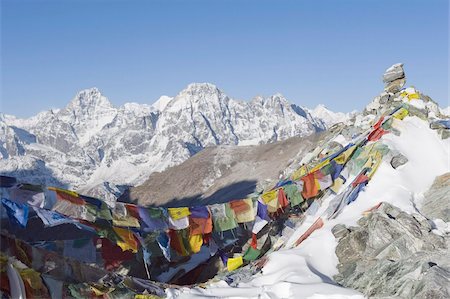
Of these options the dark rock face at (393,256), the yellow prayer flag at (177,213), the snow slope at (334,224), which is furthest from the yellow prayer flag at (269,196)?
the dark rock face at (393,256)

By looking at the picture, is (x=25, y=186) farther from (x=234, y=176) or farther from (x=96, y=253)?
(x=234, y=176)

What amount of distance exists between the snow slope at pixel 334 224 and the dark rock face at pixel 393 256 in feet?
2.01

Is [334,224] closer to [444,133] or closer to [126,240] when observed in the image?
[126,240]

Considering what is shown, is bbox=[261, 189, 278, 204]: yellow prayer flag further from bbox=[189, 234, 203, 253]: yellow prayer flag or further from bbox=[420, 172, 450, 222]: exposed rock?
bbox=[420, 172, 450, 222]: exposed rock

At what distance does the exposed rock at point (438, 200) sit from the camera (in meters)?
18.2

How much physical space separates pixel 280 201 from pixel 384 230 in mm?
8163

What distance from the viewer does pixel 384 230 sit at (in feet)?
55.3

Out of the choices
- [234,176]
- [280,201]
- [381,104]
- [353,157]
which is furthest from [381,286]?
[234,176]

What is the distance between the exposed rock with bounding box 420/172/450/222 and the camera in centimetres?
1816

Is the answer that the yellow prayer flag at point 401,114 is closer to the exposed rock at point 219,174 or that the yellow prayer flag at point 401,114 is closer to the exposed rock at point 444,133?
the exposed rock at point 444,133

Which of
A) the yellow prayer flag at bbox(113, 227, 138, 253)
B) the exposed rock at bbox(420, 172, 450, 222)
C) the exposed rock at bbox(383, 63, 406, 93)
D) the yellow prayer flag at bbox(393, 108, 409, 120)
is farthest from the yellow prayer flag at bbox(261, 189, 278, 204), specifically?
the exposed rock at bbox(383, 63, 406, 93)

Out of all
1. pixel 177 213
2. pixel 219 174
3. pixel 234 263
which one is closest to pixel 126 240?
pixel 177 213

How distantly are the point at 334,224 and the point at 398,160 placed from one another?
613 centimetres

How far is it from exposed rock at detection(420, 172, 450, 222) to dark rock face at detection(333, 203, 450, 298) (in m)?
1.31
